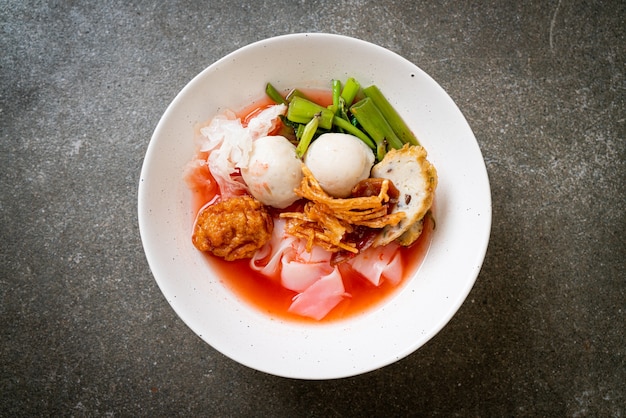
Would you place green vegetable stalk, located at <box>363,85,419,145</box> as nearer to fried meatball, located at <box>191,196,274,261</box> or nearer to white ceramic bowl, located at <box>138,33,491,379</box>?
white ceramic bowl, located at <box>138,33,491,379</box>

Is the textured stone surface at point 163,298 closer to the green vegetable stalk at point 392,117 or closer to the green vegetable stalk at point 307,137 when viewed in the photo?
the green vegetable stalk at point 392,117

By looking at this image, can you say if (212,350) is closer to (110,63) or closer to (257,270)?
(257,270)

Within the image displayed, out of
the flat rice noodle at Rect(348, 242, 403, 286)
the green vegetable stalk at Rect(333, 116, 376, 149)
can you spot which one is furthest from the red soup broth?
the green vegetable stalk at Rect(333, 116, 376, 149)

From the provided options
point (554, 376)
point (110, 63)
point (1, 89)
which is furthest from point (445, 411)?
point (1, 89)

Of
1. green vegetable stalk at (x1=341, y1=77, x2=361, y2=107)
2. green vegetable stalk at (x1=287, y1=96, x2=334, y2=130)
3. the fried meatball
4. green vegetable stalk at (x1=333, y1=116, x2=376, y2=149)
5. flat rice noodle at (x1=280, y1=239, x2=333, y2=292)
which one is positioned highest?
green vegetable stalk at (x1=341, y1=77, x2=361, y2=107)

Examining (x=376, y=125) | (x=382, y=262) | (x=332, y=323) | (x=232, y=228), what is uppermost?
(x=376, y=125)

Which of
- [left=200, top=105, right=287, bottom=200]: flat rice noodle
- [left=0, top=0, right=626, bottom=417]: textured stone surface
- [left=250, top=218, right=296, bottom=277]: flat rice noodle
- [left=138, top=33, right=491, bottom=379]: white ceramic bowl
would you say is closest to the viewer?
[left=138, top=33, right=491, bottom=379]: white ceramic bowl

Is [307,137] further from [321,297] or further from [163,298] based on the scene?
[163,298]

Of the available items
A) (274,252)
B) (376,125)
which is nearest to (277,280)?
(274,252)
